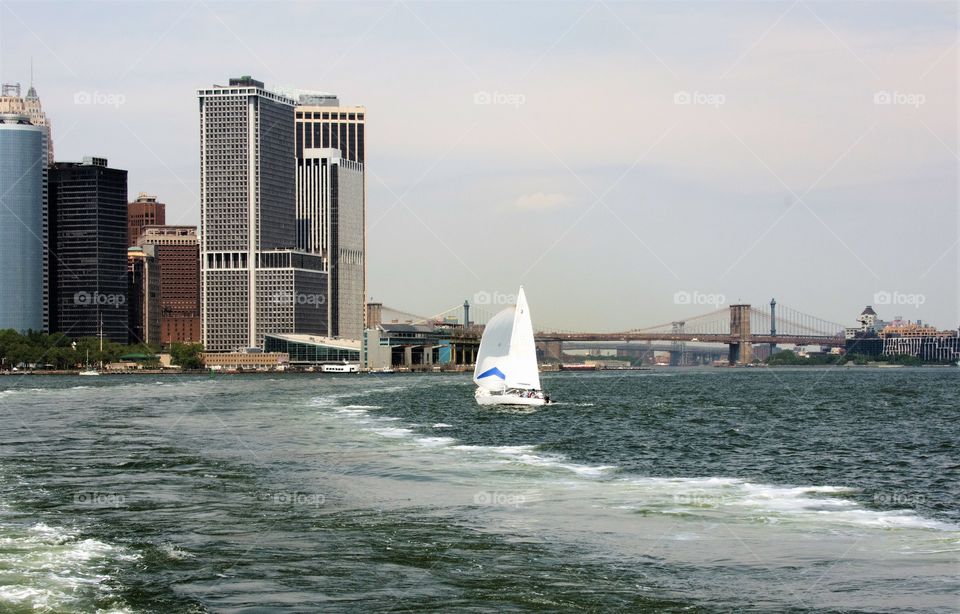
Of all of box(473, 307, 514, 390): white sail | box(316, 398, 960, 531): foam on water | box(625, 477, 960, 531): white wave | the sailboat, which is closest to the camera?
box(625, 477, 960, 531): white wave

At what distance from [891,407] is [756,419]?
73.1 feet

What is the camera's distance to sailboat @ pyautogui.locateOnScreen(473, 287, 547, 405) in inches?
3302

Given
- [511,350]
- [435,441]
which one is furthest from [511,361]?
[435,441]

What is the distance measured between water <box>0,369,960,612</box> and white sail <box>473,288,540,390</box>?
2275 centimetres

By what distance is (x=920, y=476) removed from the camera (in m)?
40.9

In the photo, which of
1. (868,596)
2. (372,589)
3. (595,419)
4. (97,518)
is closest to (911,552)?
(868,596)

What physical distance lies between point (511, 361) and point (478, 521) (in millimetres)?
54804

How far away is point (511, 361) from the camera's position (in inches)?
3337

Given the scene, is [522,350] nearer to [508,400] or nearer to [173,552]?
[508,400]

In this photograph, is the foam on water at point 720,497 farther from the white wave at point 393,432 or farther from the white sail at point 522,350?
the white sail at point 522,350

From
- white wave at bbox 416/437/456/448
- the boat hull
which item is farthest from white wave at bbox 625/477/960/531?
the boat hull

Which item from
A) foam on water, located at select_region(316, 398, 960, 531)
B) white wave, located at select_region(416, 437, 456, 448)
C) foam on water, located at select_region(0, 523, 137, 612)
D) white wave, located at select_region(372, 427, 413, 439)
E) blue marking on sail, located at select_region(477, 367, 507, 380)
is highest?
blue marking on sail, located at select_region(477, 367, 507, 380)

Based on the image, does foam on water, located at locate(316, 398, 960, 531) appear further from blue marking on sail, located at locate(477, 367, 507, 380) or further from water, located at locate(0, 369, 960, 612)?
blue marking on sail, located at locate(477, 367, 507, 380)

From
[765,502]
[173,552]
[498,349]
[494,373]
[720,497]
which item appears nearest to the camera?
[173,552]
